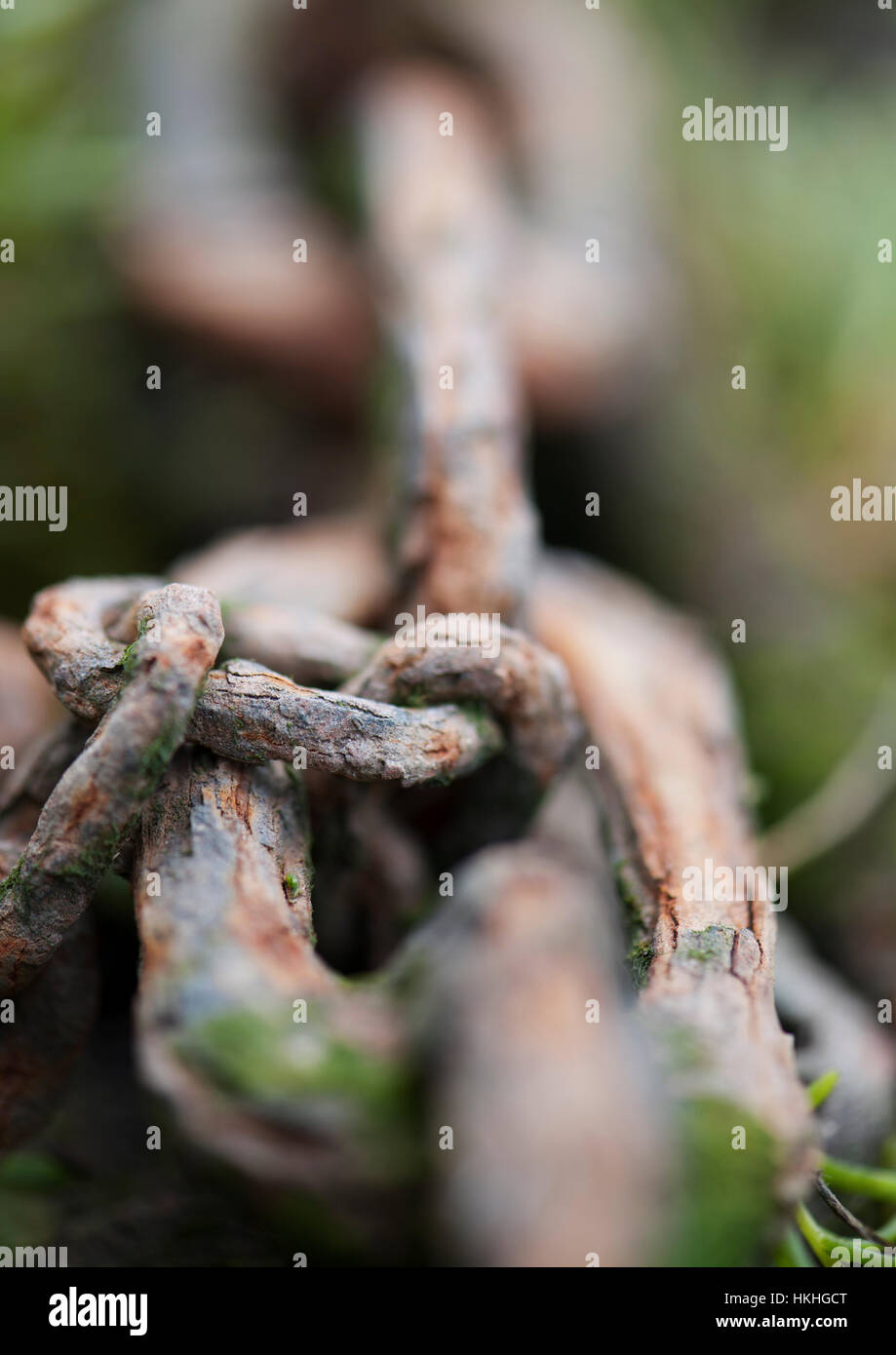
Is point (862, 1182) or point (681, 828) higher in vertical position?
point (681, 828)

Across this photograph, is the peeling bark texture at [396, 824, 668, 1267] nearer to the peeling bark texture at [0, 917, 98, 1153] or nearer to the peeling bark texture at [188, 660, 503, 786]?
the peeling bark texture at [188, 660, 503, 786]

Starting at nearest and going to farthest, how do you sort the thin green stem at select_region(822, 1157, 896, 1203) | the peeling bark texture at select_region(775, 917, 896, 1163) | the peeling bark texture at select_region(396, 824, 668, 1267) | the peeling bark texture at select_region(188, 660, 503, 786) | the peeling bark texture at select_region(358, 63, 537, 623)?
1. the peeling bark texture at select_region(396, 824, 668, 1267)
2. the peeling bark texture at select_region(188, 660, 503, 786)
3. the thin green stem at select_region(822, 1157, 896, 1203)
4. the peeling bark texture at select_region(775, 917, 896, 1163)
5. the peeling bark texture at select_region(358, 63, 537, 623)

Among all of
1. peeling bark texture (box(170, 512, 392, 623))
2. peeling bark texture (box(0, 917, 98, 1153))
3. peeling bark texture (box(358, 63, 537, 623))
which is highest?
peeling bark texture (box(358, 63, 537, 623))

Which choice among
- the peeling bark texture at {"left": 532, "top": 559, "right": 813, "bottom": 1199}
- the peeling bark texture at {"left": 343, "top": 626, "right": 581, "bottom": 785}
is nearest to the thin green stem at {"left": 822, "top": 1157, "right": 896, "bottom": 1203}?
the peeling bark texture at {"left": 532, "top": 559, "right": 813, "bottom": 1199}

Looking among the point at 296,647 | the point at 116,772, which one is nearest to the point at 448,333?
the point at 296,647

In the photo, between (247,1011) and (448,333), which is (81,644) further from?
(448,333)

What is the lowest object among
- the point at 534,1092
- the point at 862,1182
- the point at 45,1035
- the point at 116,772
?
the point at 862,1182

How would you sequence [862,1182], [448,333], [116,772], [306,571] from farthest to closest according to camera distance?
[448,333] → [306,571] → [862,1182] → [116,772]
